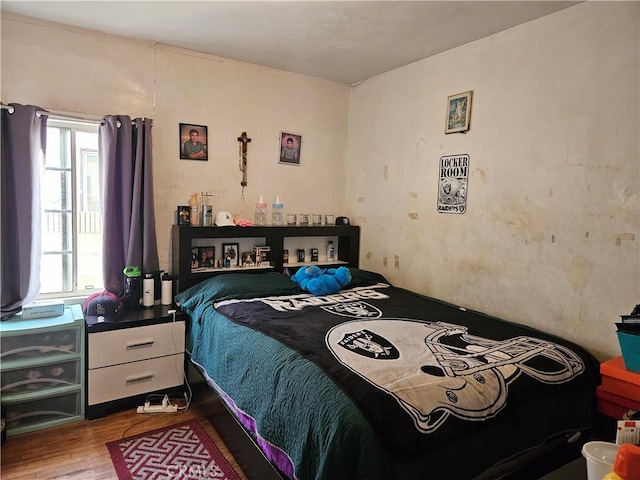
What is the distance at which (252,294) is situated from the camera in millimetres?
2773

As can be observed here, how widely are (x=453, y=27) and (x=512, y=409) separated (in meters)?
2.18

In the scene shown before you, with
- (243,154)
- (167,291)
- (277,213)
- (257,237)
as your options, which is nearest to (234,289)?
(167,291)

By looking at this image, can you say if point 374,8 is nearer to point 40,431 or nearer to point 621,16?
point 621,16

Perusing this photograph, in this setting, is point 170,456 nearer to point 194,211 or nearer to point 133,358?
point 133,358

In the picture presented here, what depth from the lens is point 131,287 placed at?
9.13 ft

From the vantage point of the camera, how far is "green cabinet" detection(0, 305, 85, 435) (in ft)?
7.58

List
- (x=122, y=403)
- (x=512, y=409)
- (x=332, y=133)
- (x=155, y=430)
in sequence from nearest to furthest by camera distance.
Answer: (x=512, y=409) < (x=155, y=430) < (x=122, y=403) < (x=332, y=133)

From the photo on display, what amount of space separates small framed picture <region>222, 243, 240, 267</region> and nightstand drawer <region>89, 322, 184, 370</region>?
2.16ft

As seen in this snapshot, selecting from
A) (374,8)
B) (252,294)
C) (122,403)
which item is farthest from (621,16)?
(122,403)

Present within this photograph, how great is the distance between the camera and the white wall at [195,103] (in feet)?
8.59

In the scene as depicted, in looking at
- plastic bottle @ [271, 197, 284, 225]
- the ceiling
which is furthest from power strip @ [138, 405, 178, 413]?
the ceiling

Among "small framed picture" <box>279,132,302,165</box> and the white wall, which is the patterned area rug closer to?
the white wall

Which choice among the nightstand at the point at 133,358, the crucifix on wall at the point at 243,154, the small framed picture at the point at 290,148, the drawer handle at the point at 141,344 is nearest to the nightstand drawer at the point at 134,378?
the nightstand at the point at 133,358

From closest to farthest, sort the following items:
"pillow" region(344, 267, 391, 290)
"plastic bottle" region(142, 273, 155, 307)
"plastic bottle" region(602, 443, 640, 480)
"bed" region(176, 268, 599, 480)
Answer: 1. "plastic bottle" region(602, 443, 640, 480)
2. "bed" region(176, 268, 599, 480)
3. "plastic bottle" region(142, 273, 155, 307)
4. "pillow" region(344, 267, 391, 290)
